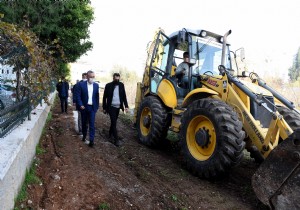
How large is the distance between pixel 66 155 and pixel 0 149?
230 centimetres

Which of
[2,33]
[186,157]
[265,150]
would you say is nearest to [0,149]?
[2,33]

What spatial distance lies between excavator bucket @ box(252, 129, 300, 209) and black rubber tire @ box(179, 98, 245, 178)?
764mm

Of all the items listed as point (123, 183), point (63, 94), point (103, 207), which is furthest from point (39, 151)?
point (63, 94)

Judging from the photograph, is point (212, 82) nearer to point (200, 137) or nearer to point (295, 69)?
point (200, 137)

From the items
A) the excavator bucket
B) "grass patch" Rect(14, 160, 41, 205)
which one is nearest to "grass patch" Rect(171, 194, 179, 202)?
the excavator bucket

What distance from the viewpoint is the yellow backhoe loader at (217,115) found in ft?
13.0

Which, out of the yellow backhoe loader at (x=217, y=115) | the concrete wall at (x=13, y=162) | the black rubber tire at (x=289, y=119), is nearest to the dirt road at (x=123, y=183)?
the concrete wall at (x=13, y=162)

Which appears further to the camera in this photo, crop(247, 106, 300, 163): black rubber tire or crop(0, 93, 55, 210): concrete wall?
crop(247, 106, 300, 163): black rubber tire

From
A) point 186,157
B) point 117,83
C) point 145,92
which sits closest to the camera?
point 186,157

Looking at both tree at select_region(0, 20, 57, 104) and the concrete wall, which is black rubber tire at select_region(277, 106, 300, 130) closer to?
the concrete wall

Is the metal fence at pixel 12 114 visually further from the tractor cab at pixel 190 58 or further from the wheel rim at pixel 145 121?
the tractor cab at pixel 190 58

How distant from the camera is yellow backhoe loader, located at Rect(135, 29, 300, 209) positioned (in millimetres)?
3949

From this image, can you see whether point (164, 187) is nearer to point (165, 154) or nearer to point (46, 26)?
point (165, 154)

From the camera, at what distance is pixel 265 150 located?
4754mm
